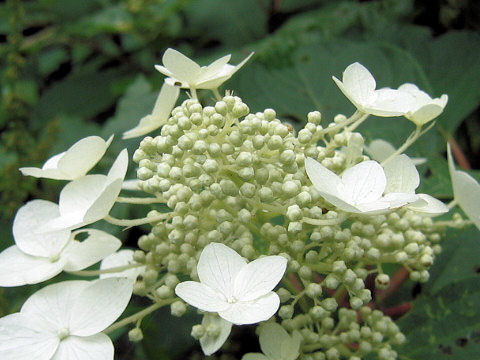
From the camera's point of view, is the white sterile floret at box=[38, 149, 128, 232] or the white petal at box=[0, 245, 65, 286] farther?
the white petal at box=[0, 245, 65, 286]

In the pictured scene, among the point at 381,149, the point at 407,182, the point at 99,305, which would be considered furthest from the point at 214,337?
the point at 381,149

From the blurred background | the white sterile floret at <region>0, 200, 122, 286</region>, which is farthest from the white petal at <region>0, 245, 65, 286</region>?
the blurred background

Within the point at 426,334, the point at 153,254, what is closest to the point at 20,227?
the point at 153,254

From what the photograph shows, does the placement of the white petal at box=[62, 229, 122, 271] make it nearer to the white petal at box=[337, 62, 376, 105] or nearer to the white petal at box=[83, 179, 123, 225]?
the white petal at box=[83, 179, 123, 225]

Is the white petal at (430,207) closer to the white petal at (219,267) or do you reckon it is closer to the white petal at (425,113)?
the white petal at (425,113)

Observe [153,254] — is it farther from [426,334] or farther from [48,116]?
[48,116]

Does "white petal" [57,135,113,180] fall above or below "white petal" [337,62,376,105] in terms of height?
below

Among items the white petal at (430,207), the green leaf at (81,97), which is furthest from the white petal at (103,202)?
the green leaf at (81,97)
